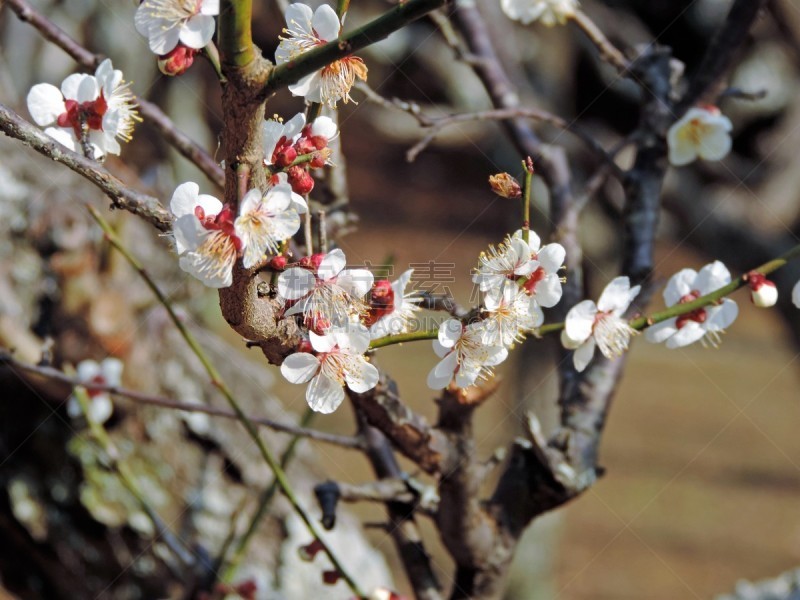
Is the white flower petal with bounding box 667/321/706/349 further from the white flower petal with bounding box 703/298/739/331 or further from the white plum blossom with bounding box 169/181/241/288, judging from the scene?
the white plum blossom with bounding box 169/181/241/288

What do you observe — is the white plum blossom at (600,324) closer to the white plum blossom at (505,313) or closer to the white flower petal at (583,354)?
the white flower petal at (583,354)

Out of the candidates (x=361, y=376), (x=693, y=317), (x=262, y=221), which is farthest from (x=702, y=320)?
(x=262, y=221)

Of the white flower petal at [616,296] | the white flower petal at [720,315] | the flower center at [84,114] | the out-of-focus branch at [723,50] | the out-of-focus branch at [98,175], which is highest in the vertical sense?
the out-of-focus branch at [723,50]

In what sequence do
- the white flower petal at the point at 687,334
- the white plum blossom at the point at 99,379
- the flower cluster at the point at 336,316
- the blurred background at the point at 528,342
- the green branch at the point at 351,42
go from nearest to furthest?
the green branch at the point at 351,42
the flower cluster at the point at 336,316
the white flower petal at the point at 687,334
the white plum blossom at the point at 99,379
the blurred background at the point at 528,342

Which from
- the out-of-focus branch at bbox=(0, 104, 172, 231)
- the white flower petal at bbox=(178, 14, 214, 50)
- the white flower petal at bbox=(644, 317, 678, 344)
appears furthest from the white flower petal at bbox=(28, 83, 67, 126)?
the white flower petal at bbox=(644, 317, 678, 344)

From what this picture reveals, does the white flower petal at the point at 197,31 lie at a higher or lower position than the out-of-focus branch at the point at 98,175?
higher

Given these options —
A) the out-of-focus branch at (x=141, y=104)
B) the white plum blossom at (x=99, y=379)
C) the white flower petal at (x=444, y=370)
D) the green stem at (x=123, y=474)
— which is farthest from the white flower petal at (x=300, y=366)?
the white plum blossom at (x=99, y=379)

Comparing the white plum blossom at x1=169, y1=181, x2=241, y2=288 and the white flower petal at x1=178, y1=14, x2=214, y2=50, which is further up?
the white flower petal at x1=178, y1=14, x2=214, y2=50

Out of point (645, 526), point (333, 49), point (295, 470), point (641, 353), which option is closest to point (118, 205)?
point (333, 49)
